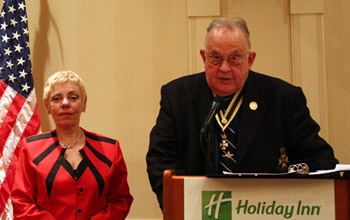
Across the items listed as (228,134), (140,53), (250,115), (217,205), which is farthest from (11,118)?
(217,205)

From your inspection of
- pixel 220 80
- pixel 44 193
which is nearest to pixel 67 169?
pixel 44 193

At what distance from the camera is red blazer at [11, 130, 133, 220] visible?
265 centimetres

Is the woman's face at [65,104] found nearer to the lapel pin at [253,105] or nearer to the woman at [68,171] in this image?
the woman at [68,171]

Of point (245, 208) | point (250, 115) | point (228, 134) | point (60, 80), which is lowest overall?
point (245, 208)

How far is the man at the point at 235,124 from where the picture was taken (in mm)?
2385

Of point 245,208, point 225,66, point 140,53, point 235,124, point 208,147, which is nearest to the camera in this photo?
point 245,208

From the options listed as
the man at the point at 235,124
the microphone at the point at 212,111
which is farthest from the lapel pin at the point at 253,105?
the microphone at the point at 212,111

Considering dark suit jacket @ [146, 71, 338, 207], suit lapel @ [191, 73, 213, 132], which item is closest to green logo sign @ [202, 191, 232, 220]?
dark suit jacket @ [146, 71, 338, 207]

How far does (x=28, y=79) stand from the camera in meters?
4.02

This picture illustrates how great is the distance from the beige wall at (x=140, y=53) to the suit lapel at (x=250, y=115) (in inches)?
65.5

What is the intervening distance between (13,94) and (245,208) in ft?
9.60

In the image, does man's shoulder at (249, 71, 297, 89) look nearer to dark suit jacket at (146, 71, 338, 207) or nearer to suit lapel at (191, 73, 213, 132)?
dark suit jacket at (146, 71, 338, 207)

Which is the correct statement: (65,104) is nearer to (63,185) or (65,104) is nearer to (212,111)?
(63,185)

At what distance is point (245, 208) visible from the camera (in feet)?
5.39
